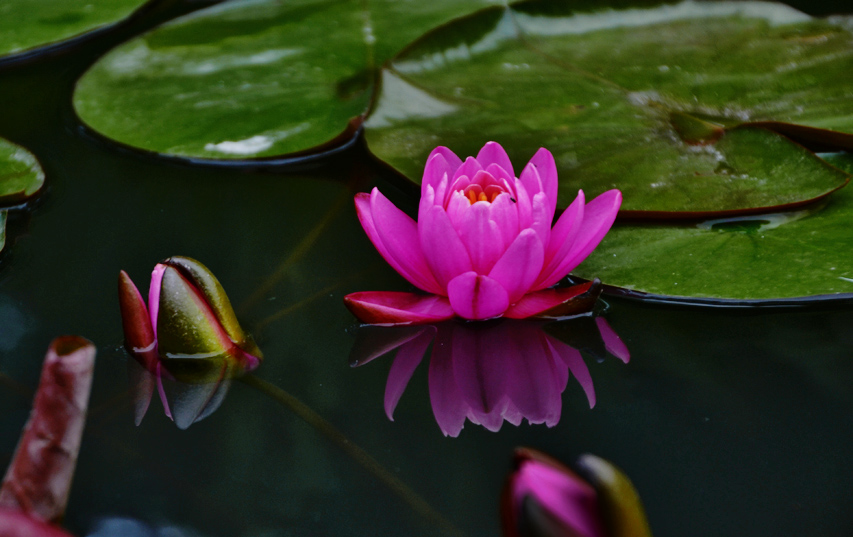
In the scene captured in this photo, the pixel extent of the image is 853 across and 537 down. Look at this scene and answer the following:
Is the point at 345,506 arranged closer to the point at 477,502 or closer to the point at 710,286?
the point at 477,502

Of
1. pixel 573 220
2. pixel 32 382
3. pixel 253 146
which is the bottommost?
pixel 32 382

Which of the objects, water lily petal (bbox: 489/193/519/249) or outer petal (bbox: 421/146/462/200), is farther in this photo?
outer petal (bbox: 421/146/462/200)

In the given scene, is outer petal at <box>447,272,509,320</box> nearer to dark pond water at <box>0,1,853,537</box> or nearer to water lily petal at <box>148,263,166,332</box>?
dark pond water at <box>0,1,853,537</box>

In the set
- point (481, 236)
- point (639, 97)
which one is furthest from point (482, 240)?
point (639, 97)

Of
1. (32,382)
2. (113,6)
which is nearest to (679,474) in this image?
(32,382)

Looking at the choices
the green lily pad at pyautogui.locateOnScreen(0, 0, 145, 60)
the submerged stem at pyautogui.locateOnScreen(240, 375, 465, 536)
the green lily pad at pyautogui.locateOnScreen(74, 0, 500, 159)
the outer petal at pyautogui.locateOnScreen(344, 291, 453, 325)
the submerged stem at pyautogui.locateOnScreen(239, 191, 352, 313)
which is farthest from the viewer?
the green lily pad at pyautogui.locateOnScreen(0, 0, 145, 60)

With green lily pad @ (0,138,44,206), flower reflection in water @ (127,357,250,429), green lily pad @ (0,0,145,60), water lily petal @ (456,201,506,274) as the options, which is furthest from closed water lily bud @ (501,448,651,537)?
green lily pad @ (0,0,145,60)

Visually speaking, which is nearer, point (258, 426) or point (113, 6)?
point (258, 426)
